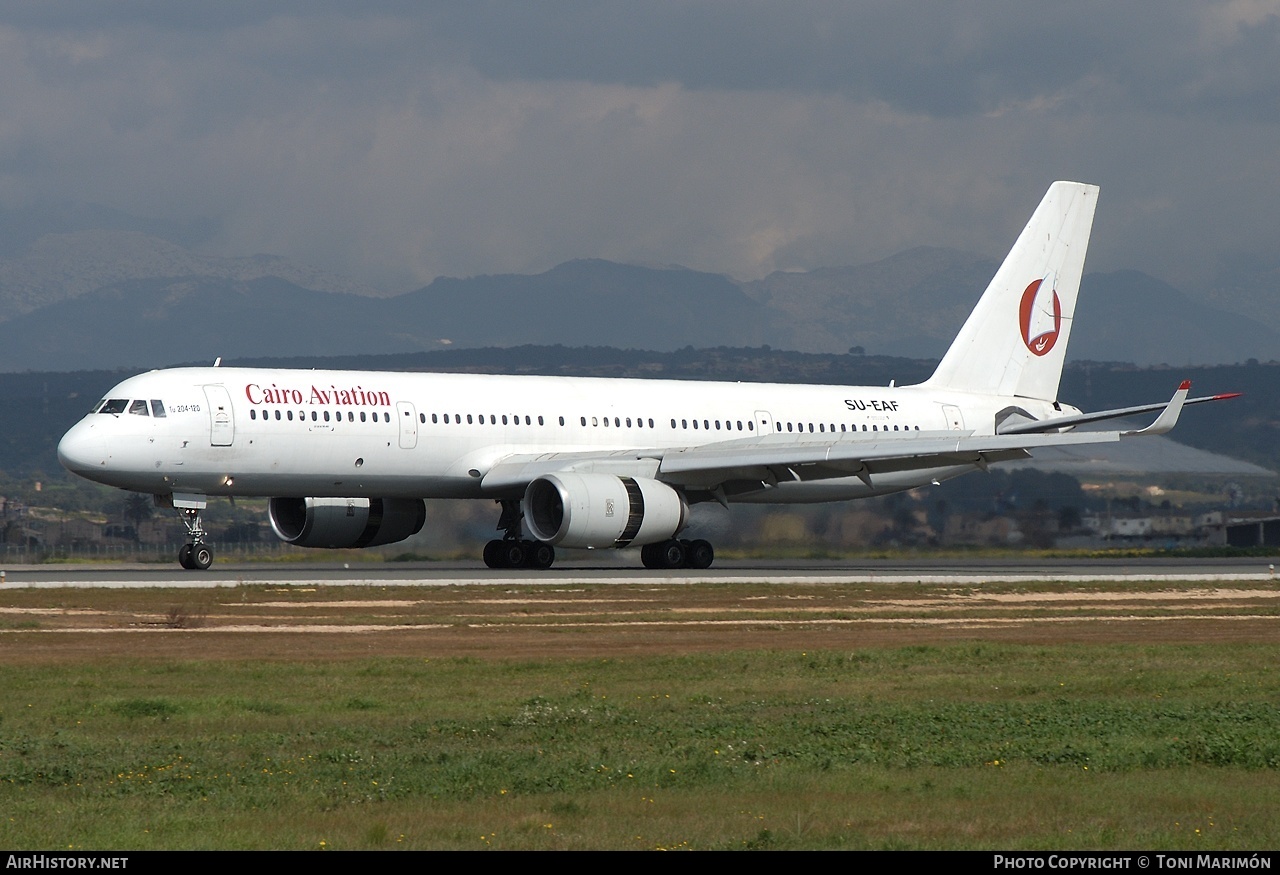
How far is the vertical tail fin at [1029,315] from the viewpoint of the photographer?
159 feet

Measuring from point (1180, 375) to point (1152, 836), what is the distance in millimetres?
99047

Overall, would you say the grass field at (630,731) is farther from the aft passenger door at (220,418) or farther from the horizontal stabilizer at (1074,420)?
the horizontal stabilizer at (1074,420)

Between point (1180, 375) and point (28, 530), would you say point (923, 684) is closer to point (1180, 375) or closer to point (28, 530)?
point (28, 530)

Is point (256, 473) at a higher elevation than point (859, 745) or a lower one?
higher

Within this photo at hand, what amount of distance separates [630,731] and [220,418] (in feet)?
74.1

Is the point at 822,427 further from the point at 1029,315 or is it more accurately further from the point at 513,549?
the point at 513,549

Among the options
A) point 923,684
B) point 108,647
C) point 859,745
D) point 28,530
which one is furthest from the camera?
point 28,530

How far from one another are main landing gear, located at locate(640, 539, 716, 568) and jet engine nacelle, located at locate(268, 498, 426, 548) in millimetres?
5627

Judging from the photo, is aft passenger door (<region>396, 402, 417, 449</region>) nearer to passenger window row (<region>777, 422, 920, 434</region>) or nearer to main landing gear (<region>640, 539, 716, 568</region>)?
main landing gear (<region>640, 539, 716, 568</region>)

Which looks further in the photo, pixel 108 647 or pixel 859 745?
pixel 108 647

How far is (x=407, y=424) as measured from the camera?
37.1 meters

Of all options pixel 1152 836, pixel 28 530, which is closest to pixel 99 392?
pixel 28 530

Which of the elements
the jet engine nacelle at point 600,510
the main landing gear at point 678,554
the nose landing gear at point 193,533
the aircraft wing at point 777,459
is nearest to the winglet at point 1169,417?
the aircraft wing at point 777,459

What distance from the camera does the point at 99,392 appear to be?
191m
